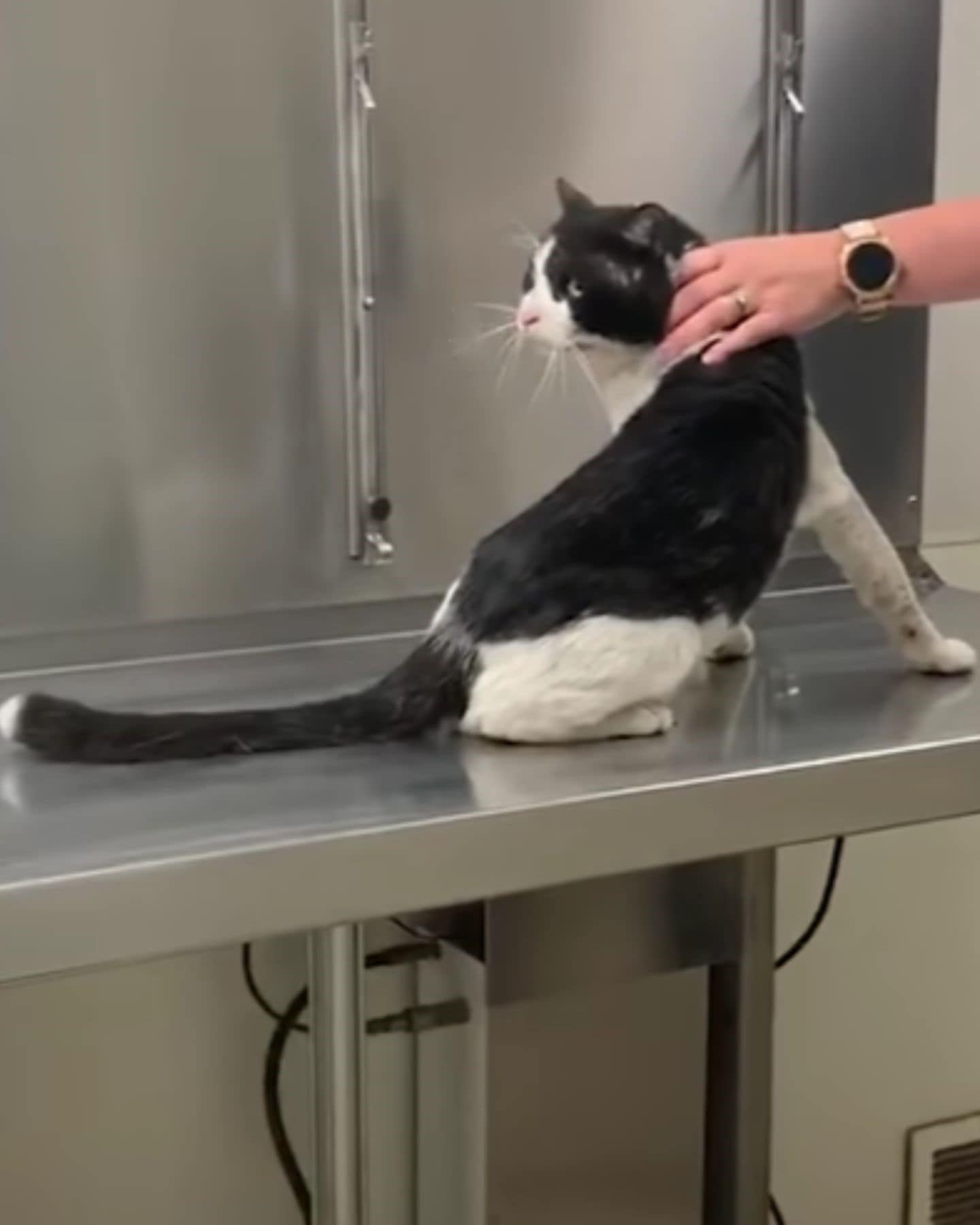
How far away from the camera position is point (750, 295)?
916mm

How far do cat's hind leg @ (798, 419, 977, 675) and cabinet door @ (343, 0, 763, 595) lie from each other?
273 mm

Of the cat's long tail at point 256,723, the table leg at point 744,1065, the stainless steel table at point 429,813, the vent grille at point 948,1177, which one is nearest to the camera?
the stainless steel table at point 429,813

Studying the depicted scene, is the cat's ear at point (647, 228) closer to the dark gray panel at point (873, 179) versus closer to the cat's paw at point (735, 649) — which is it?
the cat's paw at point (735, 649)

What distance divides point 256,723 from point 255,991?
432 millimetres

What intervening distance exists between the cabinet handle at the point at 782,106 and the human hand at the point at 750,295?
1.09 ft

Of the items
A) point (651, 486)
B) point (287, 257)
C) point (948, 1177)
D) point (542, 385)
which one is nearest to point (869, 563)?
point (651, 486)

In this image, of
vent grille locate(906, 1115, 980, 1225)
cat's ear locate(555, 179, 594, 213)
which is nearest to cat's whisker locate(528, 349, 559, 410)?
cat's ear locate(555, 179, 594, 213)

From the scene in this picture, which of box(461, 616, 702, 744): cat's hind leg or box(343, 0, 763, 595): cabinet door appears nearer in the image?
box(461, 616, 702, 744): cat's hind leg

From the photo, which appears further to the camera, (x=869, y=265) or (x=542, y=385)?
(x=542, y=385)

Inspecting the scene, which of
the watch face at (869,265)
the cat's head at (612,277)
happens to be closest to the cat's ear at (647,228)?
the cat's head at (612,277)

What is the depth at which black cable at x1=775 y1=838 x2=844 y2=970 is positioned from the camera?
1.40 m

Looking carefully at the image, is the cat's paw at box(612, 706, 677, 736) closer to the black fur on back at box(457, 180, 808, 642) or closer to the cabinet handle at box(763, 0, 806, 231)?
the black fur on back at box(457, 180, 808, 642)

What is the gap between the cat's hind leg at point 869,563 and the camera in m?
0.95

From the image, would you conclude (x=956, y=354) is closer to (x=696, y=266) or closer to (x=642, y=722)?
(x=696, y=266)
